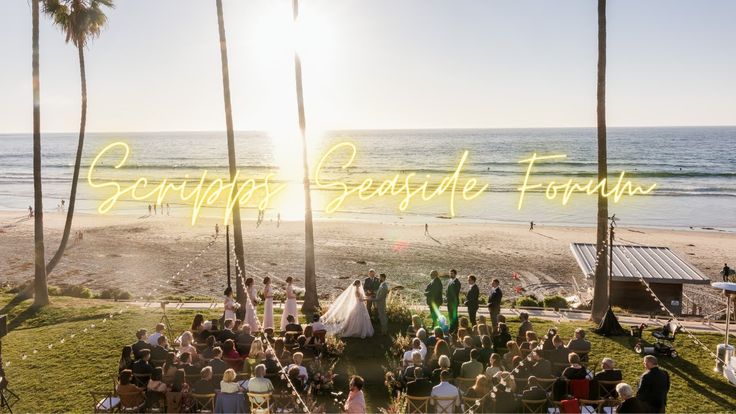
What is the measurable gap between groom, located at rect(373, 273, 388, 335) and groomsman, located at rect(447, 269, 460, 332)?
74.5 inches

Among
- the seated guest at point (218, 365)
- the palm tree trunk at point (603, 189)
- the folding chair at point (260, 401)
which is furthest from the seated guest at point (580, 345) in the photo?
the seated guest at point (218, 365)

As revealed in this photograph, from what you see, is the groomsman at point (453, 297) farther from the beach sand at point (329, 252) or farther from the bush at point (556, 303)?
the beach sand at point (329, 252)

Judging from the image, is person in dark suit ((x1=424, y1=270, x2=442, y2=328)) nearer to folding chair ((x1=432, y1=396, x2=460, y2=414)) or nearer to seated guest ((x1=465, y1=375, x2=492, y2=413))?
seated guest ((x1=465, y1=375, x2=492, y2=413))

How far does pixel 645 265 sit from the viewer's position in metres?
21.3

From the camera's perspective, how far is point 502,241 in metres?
38.2

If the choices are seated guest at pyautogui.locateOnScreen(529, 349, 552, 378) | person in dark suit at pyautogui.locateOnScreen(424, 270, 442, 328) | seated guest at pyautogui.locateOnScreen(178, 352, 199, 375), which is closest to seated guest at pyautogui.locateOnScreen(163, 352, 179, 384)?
seated guest at pyautogui.locateOnScreen(178, 352, 199, 375)

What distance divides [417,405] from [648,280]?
523 inches

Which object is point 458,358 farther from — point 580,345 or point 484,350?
point 580,345

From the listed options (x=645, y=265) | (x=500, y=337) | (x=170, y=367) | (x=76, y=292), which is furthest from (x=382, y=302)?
(x=76, y=292)

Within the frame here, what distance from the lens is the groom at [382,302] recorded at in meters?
15.9

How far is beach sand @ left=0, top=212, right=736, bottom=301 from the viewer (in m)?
27.0

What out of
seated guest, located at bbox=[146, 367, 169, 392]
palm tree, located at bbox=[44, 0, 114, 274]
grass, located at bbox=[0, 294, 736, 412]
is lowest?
grass, located at bbox=[0, 294, 736, 412]

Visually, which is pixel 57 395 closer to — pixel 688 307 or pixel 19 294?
pixel 19 294

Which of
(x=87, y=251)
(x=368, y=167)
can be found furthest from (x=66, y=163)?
(x=87, y=251)
